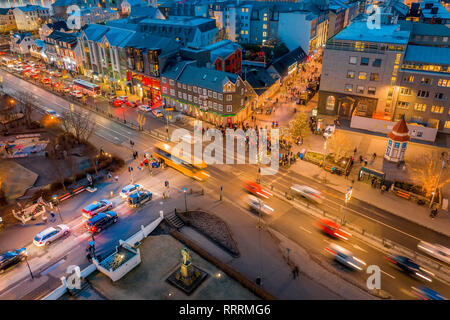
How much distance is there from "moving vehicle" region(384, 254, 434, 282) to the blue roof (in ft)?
154

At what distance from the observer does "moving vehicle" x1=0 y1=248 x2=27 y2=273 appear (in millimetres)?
37406

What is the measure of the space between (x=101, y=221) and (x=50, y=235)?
6.25 meters

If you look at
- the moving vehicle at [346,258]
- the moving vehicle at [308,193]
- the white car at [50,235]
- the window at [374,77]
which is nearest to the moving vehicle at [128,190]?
the white car at [50,235]

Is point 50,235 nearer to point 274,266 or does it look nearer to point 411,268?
point 274,266

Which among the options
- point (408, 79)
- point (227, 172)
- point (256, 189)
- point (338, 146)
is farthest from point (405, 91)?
point (227, 172)

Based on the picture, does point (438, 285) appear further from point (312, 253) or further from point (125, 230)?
point (125, 230)

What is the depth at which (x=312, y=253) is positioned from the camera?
132ft

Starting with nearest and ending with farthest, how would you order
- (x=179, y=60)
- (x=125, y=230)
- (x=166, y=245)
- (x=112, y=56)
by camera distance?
(x=166, y=245)
(x=125, y=230)
(x=179, y=60)
(x=112, y=56)

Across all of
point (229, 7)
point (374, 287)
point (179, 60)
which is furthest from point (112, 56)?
point (374, 287)

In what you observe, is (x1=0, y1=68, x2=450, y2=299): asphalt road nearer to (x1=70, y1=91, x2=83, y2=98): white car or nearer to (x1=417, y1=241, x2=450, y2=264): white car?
(x1=417, y1=241, x2=450, y2=264): white car

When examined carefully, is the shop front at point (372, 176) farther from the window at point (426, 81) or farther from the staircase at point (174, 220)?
the staircase at point (174, 220)

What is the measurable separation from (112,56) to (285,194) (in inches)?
2944

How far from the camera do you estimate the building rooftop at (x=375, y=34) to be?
70.4 m

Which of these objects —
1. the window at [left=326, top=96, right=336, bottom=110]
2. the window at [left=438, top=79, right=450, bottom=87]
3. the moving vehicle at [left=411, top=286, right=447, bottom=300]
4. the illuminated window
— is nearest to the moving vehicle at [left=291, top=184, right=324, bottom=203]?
the moving vehicle at [left=411, top=286, right=447, bottom=300]
